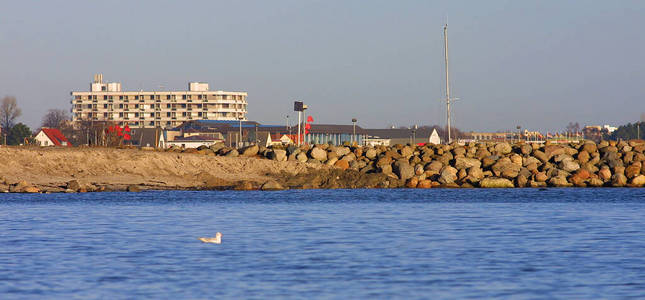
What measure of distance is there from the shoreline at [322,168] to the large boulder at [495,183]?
8cm

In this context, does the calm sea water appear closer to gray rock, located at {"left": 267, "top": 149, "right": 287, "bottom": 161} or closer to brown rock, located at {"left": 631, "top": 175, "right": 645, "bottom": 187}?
brown rock, located at {"left": 631, "top": 175, "right": 645, "bottom": 187}

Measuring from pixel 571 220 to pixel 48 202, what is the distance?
32377mm

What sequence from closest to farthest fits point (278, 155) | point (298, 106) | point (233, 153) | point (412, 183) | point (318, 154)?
1. point (412, 183)
2. point (278, 155)
3. point (318, 154)
4. point (233, 153)
5. point (298, 106)

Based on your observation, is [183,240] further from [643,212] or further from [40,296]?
[643,212]

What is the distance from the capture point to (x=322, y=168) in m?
82.4

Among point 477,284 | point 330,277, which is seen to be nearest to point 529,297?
point 477,284

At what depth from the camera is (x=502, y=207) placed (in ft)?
188

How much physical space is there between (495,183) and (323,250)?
4891 centimetres

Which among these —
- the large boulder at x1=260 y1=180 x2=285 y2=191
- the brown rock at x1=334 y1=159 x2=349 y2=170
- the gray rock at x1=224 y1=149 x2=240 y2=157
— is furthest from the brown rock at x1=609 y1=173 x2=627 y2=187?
the gray rock at x1=224 y1=149 x2=240 y2=157

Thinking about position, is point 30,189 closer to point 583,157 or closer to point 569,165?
point 569,165

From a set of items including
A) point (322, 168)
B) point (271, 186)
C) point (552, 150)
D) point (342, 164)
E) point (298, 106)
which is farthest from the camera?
point (298, 106)

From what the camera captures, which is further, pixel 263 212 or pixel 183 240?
pixel 263 212

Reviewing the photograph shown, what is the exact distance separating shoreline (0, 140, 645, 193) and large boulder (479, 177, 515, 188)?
0.08 metres

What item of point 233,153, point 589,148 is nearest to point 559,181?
point 589,148
